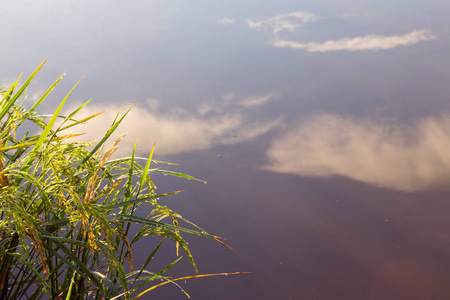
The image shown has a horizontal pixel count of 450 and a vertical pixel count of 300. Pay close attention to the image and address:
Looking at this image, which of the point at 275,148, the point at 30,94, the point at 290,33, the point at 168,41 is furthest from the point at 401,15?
the point at 30,94

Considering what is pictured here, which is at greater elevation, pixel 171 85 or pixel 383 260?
pixel 171 85

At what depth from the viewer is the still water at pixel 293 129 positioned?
2.13 meters

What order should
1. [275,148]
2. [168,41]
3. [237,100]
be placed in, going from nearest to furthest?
[275,148] → [237,100] → [168,41]

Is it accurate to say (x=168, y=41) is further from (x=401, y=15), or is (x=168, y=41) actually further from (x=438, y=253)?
(x=438, y=253)

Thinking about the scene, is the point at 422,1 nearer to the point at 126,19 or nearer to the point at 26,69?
the point at 126,19

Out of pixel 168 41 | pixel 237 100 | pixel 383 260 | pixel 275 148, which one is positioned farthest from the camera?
pixel 168 41

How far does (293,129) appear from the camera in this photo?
3.19m

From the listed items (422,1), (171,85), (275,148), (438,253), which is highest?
(422,1)

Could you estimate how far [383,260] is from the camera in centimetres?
212

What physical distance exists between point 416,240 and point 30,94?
A: 2.88 meters

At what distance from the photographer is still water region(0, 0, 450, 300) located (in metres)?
2.13

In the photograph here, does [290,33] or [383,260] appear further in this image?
[290,33]

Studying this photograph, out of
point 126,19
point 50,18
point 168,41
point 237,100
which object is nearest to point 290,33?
point 168,41

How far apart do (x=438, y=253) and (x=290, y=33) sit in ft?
9.90
